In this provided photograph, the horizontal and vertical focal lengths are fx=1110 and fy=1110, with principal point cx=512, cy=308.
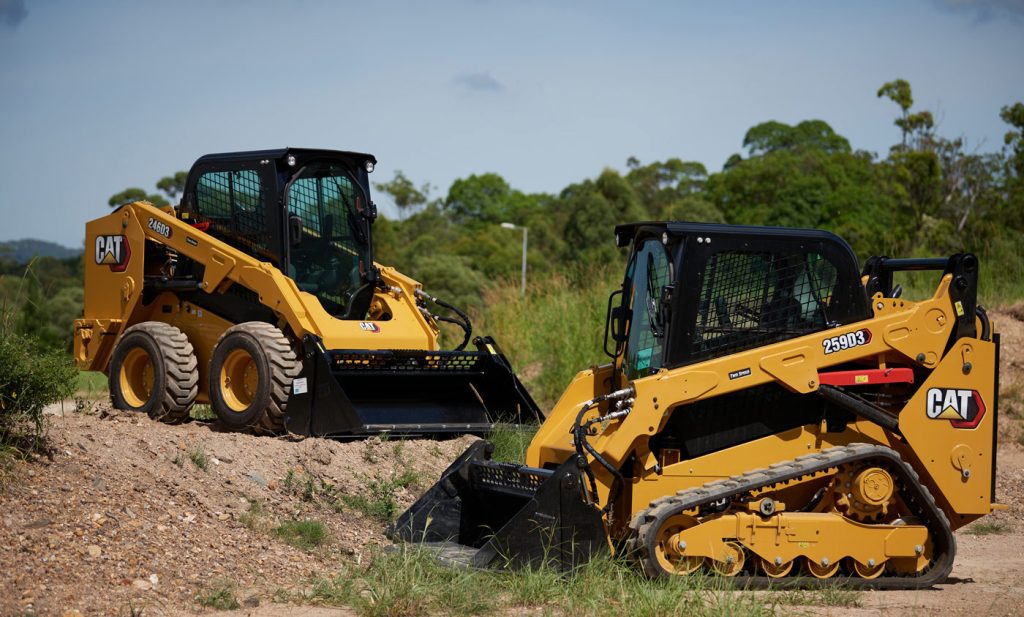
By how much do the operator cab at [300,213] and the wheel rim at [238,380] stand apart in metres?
0.88

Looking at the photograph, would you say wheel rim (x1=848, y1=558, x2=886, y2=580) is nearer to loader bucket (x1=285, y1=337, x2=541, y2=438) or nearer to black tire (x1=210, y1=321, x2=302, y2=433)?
loader bucket (x1=285, y1=337, x2=541, y2=438)

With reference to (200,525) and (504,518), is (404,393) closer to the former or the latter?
(504,518)

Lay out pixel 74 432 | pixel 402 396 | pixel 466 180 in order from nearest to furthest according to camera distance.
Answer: pixel 74 432
pixel 402 396
pixel 466 180

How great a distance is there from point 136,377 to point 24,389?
4111 millimetres

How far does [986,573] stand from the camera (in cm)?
727

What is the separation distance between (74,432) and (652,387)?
13.0ft

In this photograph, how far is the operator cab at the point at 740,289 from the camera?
6.65 m

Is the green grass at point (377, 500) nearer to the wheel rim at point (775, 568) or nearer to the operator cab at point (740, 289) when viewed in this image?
the operator cab at point (740, 289)

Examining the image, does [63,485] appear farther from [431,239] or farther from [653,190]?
[653,190]

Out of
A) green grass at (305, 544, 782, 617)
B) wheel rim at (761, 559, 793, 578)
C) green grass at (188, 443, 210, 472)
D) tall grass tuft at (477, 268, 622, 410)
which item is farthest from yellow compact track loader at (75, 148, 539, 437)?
wheel rim at (761, 559, 793, 578)

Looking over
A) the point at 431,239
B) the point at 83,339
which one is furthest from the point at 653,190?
the point at 83,339

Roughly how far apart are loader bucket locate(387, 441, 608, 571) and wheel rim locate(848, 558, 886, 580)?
160cm

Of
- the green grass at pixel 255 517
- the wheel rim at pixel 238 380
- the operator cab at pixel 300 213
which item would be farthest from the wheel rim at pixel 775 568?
the operator cab at pixel 300 213

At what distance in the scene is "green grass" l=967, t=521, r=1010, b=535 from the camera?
29.2ft
